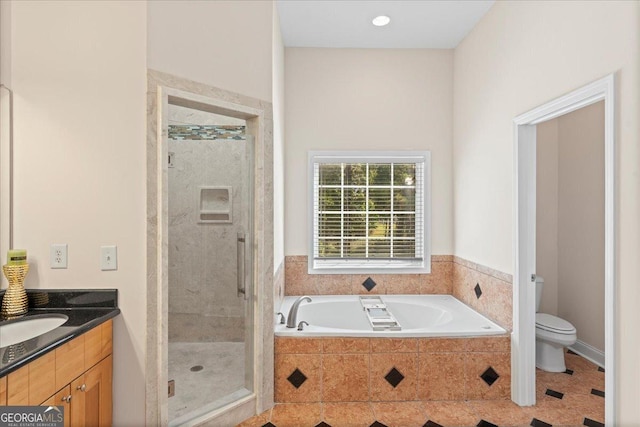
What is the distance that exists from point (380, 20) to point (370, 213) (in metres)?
1.75

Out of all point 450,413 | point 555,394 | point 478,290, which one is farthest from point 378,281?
point 555,394

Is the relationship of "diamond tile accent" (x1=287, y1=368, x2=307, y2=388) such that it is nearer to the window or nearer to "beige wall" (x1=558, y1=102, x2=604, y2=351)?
the window

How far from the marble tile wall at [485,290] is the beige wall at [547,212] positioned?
0.94 m

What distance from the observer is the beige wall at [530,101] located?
1667 millimetres

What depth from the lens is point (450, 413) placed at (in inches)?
94.3

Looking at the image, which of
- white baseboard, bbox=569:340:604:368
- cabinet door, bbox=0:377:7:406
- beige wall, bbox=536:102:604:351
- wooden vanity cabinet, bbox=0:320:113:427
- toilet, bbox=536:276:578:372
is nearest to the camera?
cabinet door, bbox=0:377:7:406

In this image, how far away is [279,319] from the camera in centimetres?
277

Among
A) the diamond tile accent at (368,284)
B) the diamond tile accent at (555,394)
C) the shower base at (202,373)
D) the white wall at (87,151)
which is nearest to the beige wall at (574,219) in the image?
the diamond tile accent at (555,394)

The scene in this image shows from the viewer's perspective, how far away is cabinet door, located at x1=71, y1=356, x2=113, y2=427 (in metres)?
1.53

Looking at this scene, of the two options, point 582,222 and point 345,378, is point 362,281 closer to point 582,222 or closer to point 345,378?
point 345,378

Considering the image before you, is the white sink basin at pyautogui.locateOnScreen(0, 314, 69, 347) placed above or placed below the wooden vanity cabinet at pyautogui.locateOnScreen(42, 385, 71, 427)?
above

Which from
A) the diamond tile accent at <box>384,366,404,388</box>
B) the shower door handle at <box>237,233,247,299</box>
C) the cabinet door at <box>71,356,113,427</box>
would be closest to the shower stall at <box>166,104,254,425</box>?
the shower door handle at <box>237,233,247,299</box>

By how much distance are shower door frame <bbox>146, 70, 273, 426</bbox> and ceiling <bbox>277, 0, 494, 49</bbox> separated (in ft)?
3.82

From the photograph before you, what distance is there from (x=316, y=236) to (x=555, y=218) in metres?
2.44
